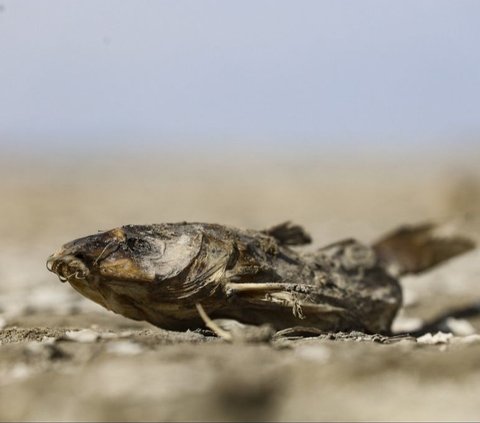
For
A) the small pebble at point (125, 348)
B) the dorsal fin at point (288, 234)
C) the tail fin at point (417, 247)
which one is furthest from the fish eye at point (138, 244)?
the tail fin at point (417, 247)

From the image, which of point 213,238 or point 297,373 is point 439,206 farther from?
point 297,373

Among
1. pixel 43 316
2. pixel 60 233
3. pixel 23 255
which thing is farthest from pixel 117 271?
pixel 60 233

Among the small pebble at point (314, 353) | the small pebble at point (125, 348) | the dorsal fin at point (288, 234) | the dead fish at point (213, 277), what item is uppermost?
the dorsal fin at point (288, 234)

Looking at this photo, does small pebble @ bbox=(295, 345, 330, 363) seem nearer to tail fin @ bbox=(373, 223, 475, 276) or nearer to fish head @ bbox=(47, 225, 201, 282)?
fish head @ bbox=(47, 225, 201, 282)

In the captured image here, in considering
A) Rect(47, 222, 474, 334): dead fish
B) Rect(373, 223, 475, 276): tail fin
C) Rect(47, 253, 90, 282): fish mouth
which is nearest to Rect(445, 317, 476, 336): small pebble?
Rect(373, 223, 475, 276): tail fin

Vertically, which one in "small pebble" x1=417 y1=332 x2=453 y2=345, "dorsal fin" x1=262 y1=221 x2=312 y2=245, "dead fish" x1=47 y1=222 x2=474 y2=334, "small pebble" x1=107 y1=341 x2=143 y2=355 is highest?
"dorsal fin" x1=262 y1=221 x2=312 y2=245

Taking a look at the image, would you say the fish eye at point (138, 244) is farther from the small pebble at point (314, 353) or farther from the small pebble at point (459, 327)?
the small pebble at point (459, 327)

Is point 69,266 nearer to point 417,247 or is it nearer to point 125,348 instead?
point 125,348
